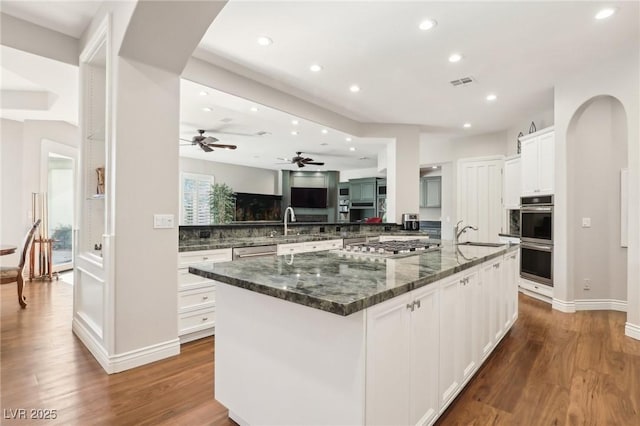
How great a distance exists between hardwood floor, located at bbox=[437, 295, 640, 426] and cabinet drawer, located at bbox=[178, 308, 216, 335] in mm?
2168

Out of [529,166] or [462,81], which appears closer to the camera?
[462,81]

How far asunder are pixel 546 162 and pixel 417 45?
2.58 metres

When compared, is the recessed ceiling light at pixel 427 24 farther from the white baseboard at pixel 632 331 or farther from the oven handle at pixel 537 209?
the white baseboard at pixel 632 331

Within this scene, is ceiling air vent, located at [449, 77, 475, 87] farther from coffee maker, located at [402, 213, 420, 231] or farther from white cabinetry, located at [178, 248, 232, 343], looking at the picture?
white cabinetry, located at [178, 248, 232, 343]

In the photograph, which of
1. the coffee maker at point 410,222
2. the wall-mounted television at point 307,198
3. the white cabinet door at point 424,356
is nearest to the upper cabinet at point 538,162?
the coffee maker at point 410,222

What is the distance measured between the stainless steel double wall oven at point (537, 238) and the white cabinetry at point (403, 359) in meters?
3.57

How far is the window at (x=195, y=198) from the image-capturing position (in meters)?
8.75

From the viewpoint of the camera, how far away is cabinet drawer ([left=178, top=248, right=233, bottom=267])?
2.92 m

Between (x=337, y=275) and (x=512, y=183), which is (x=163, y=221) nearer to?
(x=337, y=275)

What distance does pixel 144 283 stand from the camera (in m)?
2.48

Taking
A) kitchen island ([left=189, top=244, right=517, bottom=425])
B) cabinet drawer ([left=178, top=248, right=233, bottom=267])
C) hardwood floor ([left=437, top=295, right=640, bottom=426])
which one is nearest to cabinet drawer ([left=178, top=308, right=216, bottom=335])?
cabinet drawer ([left=178, top=248, right=233, bottom=267])

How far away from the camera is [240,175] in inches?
395

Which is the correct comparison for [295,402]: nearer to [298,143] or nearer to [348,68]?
[348,68]

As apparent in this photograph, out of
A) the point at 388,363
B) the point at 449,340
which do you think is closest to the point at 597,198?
the point at 449,340
